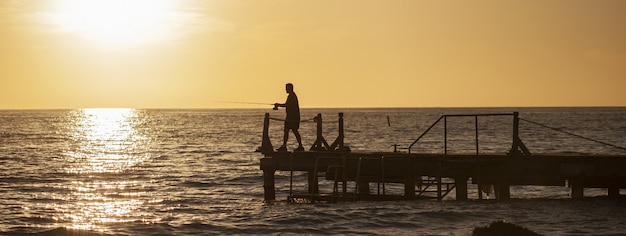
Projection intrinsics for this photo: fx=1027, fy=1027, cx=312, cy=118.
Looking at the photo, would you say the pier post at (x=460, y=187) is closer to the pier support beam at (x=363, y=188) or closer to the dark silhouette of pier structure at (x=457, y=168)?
the dark silhouette of pier structure at (x=457, y=168)

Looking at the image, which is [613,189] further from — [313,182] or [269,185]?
[269,185]

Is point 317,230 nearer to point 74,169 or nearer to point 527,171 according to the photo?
point 527,171

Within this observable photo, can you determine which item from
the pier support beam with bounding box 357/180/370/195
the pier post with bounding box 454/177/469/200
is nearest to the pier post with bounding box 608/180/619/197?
the pier post with bounding box 454/177/469/200

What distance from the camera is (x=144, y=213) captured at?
101ft

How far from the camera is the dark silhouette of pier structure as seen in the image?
88.4 ft

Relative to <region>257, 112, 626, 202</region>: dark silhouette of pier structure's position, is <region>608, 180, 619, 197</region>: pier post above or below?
below

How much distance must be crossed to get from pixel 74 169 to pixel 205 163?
24.1ft

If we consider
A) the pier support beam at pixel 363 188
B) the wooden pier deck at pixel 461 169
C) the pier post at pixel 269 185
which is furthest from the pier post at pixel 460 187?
the pier post at pixel 269 185

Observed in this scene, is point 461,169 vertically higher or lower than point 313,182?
higher

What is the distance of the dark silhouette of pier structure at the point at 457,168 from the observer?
88.4 ft

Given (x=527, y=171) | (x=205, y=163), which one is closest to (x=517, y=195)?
(x=527, y=171)

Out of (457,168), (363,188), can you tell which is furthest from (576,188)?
(363,188)

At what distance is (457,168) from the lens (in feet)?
91.7

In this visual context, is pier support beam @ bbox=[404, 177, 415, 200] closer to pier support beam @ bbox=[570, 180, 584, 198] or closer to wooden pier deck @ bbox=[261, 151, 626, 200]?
wooden pier deck @ bbox=[261, 151, 626, 200]
